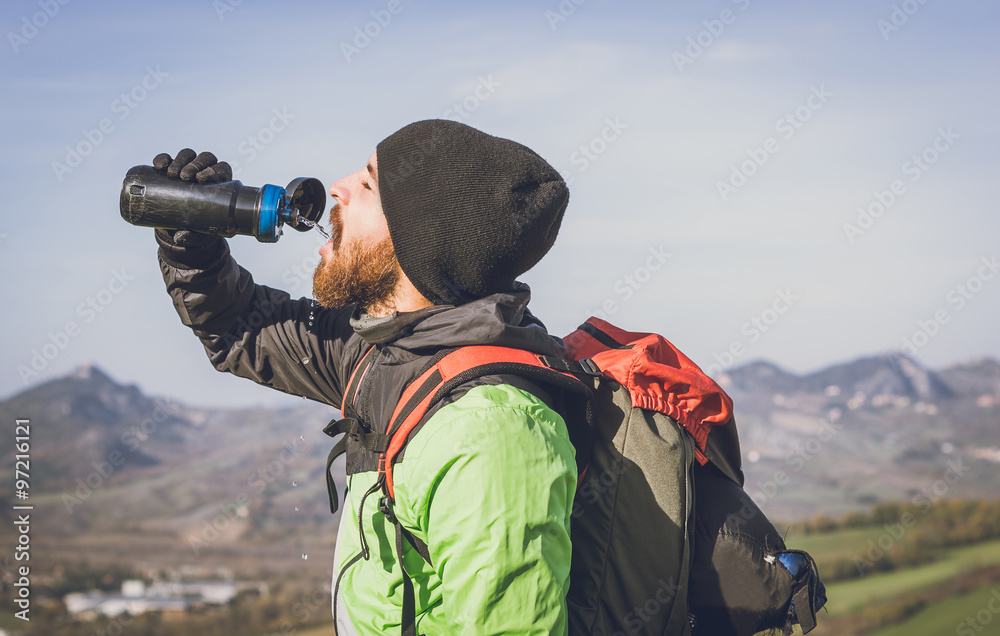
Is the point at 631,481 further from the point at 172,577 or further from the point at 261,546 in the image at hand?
the point at 172,577

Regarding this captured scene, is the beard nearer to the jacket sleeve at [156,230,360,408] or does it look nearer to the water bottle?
the water bottle

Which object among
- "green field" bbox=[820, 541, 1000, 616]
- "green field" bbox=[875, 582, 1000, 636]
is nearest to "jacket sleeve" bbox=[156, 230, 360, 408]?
"green field" bbox=[820, 541, 1000, 616]

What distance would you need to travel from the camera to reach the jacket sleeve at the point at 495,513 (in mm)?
1834

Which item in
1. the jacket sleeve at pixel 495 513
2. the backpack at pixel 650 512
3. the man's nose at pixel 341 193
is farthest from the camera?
the man's nose at pixel 341 193

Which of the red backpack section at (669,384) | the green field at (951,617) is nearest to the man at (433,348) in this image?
the red backpack section at (669,384)

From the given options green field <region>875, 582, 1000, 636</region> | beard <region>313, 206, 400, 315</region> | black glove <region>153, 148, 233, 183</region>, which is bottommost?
green field <region>875, 582, 1000, 636</region>

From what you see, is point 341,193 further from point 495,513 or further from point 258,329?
point 495,513

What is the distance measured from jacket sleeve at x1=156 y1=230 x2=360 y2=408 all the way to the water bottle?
0.86 feet

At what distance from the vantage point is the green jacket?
1842 millimetres

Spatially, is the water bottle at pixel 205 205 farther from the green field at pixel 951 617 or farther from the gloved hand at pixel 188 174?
the green field at pixel 951 617

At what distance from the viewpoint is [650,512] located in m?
2.22

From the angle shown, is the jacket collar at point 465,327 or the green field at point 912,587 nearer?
the jacket collar at point 465,327

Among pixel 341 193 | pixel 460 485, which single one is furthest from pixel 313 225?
pixel 460 485

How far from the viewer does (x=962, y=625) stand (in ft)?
38.5
